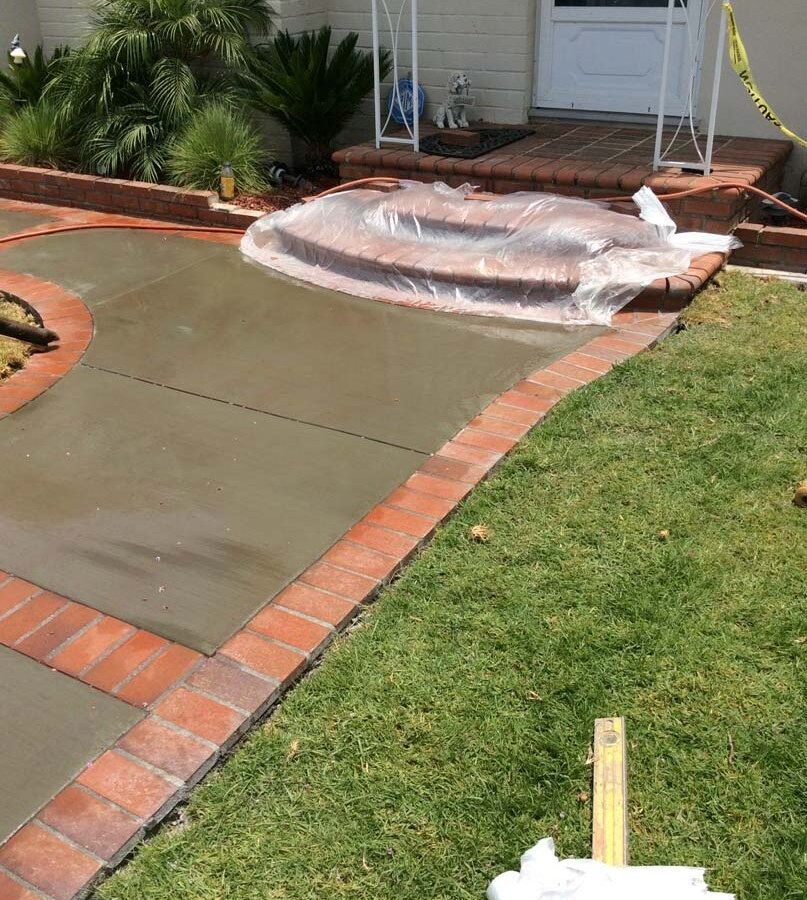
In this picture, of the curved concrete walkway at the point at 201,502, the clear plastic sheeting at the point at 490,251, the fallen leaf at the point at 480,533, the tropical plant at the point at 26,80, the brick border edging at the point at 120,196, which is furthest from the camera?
the tropical plant at the point at 26,80

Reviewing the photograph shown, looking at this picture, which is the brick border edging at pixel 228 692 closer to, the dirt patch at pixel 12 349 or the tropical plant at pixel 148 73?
the dirt patch at pixel 12 349

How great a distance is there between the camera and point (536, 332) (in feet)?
15.1

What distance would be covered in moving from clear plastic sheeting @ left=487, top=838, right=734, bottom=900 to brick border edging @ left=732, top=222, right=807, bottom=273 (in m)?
4.28

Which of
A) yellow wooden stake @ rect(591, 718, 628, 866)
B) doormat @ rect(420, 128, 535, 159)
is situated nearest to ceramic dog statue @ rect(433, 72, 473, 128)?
doormat @ rect(420, 128, 535, 159)

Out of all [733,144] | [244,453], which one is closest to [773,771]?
[244,453]

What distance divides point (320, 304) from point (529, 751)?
3.40 m

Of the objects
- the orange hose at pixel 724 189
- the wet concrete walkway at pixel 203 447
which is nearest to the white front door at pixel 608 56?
the orange hose at pixel 724 189

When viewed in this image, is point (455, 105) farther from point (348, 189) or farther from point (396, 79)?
point (348, 189)

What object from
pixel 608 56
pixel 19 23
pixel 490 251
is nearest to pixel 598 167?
pixel 490 251

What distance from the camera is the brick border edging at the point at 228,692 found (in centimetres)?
197

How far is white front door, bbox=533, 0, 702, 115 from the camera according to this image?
6.71 m

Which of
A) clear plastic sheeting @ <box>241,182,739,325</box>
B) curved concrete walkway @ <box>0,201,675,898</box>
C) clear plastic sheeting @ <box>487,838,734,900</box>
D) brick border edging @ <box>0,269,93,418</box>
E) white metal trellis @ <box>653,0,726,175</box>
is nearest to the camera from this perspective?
clear plastic sheeting @ <box>487,838,734,900</box>

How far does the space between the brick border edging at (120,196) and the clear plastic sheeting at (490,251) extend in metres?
0.95

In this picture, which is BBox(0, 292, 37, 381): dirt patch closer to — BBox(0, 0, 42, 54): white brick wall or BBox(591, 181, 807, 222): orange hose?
BBox(591, 181, 807, 222): orange hose
